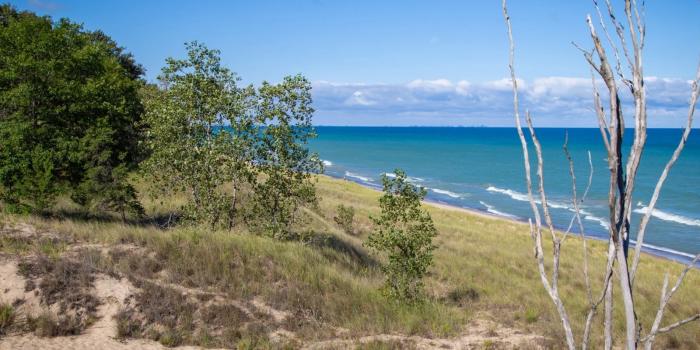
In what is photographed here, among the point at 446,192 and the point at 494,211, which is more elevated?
the point at 494,211

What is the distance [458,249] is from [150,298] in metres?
22.4

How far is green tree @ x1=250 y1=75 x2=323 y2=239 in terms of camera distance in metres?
21.7

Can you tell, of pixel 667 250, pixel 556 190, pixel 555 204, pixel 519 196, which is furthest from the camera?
pixel 556 190

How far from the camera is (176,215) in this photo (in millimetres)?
26922

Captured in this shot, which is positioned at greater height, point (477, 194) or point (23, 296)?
point (23, 296)

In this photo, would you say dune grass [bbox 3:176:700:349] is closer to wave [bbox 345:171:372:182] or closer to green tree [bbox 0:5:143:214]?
green tree [bbox 0:5:143:214]

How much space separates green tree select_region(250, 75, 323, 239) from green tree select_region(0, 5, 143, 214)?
575 cm

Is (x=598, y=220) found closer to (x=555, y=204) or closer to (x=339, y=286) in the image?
(x=555, y=204)

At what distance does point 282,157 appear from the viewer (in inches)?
870

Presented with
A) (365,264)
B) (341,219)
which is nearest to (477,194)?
(341,219)

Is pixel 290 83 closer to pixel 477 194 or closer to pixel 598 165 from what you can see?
pixel 477 194

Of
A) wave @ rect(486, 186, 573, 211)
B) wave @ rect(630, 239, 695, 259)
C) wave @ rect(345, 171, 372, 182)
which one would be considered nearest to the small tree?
wave @ rect(630, 239, 695, 259)

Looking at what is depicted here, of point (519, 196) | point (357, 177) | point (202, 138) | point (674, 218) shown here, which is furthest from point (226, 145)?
point (357, 177)

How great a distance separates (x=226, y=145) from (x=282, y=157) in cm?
235
